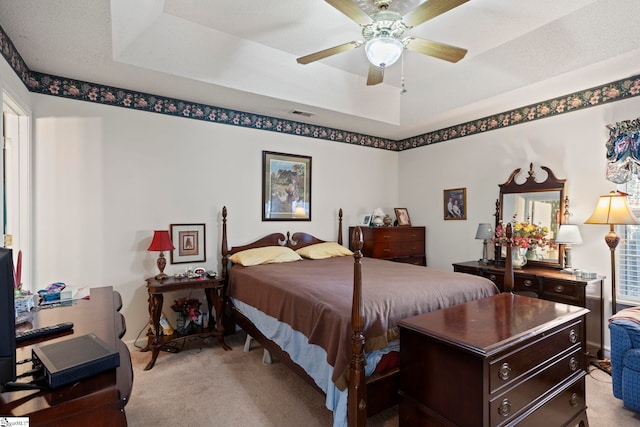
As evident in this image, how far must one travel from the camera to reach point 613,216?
2.90 meters

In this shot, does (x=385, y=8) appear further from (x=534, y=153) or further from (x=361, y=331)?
(x=534, y=153)

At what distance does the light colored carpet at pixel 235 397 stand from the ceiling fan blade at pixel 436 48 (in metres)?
2.65

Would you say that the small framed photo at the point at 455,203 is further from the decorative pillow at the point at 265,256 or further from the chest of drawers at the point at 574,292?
the decorative pillow at the point at 265,256

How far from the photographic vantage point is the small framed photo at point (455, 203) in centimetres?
455

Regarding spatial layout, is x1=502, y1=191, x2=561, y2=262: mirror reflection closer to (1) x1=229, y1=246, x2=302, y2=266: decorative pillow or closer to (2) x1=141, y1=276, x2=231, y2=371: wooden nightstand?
(1) x1=229, y1=246, x2=302, y2=266: decorative pillow

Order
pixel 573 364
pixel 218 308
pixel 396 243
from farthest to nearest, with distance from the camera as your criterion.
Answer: pixel 396 243
pixel 218 308
pixel 573 364

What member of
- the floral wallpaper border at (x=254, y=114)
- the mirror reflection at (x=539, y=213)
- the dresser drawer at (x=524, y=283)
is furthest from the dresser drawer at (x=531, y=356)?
the floral wallpaper border at (x=254, y=114)

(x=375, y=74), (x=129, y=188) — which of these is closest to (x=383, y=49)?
(x=375, y=74)

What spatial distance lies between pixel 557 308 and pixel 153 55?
373 centimetres

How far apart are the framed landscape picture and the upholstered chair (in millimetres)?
3350

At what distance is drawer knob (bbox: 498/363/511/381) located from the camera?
157 cm

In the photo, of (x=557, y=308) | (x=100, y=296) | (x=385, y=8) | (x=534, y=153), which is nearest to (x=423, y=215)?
(x=534, y=153)

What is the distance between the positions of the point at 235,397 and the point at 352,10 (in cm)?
291

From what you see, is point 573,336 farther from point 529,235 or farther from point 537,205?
point 537,205
